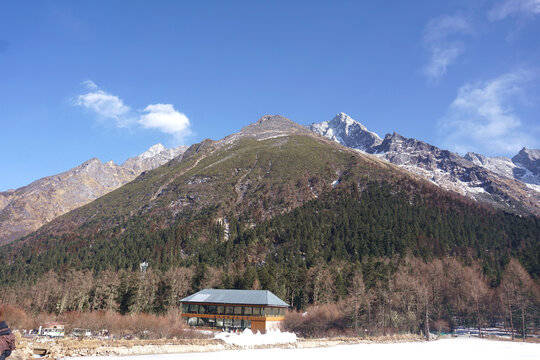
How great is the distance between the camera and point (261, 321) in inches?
2798

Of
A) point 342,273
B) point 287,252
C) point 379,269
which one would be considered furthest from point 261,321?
point 287,252

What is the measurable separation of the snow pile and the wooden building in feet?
22.7

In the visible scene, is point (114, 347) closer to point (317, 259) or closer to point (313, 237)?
point (317, 259)

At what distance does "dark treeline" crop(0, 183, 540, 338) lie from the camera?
3314 inches

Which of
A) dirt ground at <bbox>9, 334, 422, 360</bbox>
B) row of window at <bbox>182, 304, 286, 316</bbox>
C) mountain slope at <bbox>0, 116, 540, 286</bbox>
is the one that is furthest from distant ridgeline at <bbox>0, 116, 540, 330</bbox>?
dirt ground at <bbox>9, 334, 422, 360</bbox>

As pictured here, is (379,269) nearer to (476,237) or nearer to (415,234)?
(415,234)

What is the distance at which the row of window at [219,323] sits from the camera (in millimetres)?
72250

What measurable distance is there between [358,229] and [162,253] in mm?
78178

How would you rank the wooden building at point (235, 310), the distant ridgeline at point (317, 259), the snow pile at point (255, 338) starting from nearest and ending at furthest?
the snow pile at point (255, 338) < the wooden building at point (235, 310) < the distant ridgeline at point (317, 259)

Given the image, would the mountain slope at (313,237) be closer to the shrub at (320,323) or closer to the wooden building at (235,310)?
the shrub at (320,323)

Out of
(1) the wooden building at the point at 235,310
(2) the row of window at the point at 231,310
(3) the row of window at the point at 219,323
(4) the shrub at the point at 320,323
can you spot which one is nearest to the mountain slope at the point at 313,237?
(4) the shrub at the point at 320,323

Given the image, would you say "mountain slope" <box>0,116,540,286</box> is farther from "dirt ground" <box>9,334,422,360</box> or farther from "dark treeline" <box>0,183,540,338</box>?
"dirt ground" <box>9,334,422,360</box>

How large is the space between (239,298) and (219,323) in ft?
20.1

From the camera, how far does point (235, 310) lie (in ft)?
243
